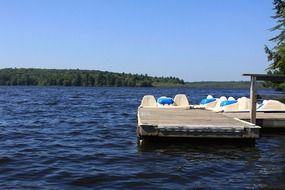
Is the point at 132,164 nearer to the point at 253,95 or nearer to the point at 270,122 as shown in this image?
the point at 253,95

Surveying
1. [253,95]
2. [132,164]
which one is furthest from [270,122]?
[132,164]

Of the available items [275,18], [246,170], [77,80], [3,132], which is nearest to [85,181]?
[246,170]

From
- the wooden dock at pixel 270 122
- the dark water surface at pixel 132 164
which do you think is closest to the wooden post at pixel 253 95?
the dark water surface at pixel 132 164

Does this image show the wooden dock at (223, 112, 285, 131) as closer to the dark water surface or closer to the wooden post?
the dark water surface

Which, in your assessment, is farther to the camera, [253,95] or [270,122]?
[270,122]

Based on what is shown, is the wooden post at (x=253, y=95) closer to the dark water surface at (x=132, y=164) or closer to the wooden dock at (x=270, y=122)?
the dark water surface at (x=132, y=164)

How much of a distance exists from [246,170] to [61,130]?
11811mm

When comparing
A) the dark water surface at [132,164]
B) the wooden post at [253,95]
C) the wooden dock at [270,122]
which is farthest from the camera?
the wooden dock at [270,122]

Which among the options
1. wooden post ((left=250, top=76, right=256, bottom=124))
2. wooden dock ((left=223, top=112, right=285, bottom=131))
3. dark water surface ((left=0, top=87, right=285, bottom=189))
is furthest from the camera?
wooden dock ((left=223, top=112, right=285, bottom=131))

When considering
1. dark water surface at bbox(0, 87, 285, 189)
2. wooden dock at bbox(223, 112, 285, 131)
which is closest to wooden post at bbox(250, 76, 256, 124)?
dark water surface at bbox(0, 87, 285, 189)

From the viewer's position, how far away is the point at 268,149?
1636cm

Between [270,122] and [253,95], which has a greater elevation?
[253,95]

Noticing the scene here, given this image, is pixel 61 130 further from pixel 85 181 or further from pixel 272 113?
pixel 85 181

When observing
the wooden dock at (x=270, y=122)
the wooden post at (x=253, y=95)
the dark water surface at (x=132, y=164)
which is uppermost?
the wooden post at (x=253, y=95)
